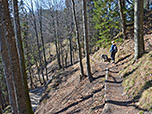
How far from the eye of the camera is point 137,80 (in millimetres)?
5973

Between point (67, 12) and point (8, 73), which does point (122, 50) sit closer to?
point (8, 73)

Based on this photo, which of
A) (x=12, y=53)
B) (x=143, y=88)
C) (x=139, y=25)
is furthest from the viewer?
(x=139, y=25)

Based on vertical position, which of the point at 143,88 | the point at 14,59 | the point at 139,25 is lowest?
the point at 143,88

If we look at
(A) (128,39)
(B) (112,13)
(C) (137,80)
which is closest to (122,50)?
(A) (128,39)

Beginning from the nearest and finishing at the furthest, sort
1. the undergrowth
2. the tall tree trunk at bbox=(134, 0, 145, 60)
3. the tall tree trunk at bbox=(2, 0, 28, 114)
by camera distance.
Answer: the undergrowth → the tall tree trunk at bbox=(2, 0, 28, 114) → the tall tree trunk at bbox=(134, 0, 145, 60)

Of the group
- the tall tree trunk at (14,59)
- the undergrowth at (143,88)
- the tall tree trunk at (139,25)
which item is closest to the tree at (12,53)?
the tall tree trunk at (14,59)

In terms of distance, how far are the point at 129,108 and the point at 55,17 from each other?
1996 cm

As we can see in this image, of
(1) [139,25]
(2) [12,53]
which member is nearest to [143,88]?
(1) [139,25]

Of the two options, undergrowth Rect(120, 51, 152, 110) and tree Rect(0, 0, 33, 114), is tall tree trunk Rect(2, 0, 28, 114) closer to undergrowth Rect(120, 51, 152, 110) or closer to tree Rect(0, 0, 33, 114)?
tree Rect(0, 0, 33, 114)

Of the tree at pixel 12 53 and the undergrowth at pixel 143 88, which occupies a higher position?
the tree at pixel 12 53

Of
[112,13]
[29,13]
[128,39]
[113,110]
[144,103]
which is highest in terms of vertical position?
[29,13]

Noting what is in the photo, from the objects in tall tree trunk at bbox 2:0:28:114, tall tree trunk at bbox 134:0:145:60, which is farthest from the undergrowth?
tall tree trunk at bbox 2:0:28:114

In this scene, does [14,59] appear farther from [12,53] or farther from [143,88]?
[143,88]

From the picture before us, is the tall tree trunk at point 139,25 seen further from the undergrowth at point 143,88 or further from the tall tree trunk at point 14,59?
the tall tree trunk at point 14,59
